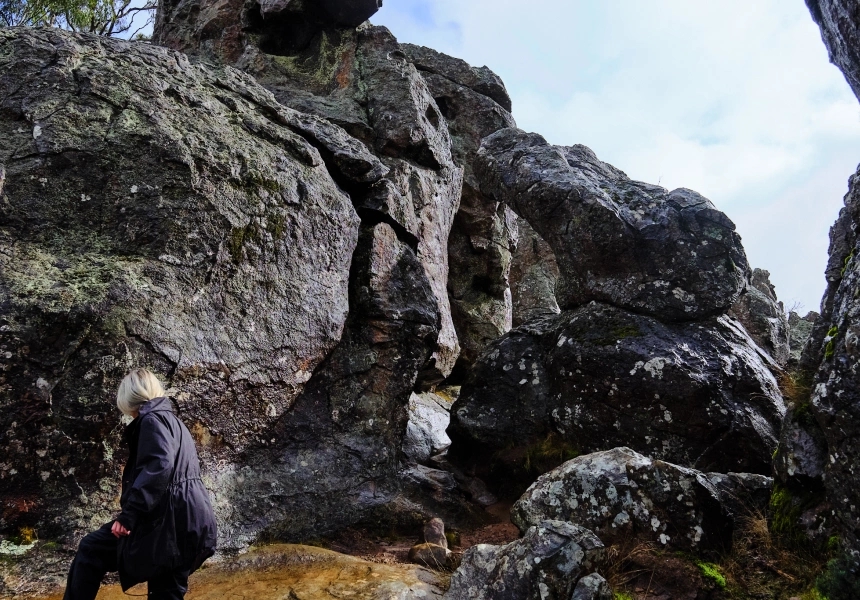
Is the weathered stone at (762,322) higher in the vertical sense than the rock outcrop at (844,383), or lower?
higher

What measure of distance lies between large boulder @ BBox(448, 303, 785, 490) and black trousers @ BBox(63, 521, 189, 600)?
660cm

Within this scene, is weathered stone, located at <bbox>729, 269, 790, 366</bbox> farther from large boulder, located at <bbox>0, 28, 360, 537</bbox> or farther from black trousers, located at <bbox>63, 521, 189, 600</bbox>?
black trousers, located at <bbox>63, 521, 189, 600</bbox>

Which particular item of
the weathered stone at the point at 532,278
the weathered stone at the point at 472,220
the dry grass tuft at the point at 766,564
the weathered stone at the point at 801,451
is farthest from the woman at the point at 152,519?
the weathered stone at the point at 532,278

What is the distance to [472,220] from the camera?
19.7 meters

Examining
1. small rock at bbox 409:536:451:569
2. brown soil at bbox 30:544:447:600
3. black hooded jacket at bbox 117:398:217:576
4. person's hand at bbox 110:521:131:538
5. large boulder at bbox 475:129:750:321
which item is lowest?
brown soil at bbox 30:544:447:600

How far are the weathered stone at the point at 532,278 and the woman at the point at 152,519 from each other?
20847 millimetres

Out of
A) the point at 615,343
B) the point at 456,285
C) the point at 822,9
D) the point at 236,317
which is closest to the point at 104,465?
the point at 236,317

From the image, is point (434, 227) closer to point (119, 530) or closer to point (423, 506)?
point (423, 506)

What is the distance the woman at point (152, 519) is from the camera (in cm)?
497

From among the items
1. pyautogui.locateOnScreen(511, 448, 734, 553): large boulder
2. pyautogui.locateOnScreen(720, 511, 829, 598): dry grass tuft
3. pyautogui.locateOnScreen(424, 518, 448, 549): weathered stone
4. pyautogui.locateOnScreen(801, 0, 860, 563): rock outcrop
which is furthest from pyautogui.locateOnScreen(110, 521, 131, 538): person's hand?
pyautogui.locateOnScreen(801, 0, 860, 563): rock outcrop

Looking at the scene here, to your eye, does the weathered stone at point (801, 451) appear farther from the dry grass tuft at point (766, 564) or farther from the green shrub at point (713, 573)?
the green shrub at point (713, 573)

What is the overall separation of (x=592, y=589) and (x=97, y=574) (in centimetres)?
445

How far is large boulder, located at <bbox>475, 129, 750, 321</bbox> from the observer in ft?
34.9

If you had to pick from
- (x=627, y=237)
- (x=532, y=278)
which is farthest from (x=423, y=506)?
(x=532, y=278)
